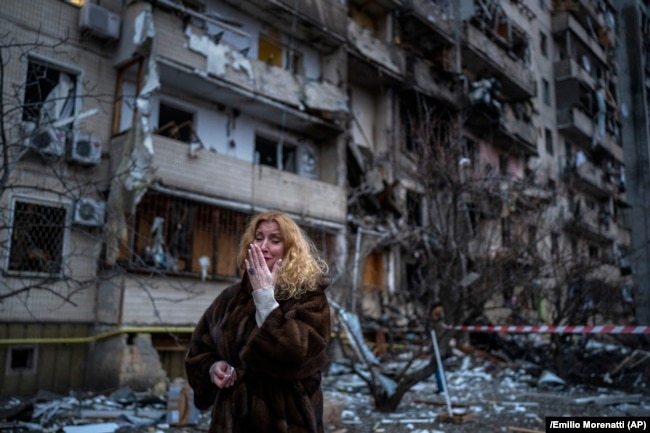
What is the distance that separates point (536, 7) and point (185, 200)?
25556 millimetres

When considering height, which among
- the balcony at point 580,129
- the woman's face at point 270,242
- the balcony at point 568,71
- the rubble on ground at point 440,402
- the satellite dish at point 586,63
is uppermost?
the satellite dish at point 586,63

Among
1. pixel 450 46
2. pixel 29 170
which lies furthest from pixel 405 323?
pixel 450 46

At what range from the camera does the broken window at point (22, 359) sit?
34.5 feet

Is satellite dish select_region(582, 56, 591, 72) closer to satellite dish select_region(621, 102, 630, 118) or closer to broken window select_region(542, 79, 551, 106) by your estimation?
broken window select_region(542, 79, 551, 106)

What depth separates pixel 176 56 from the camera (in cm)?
1313

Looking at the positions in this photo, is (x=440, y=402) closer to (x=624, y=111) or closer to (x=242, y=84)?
(x=624, y=111)

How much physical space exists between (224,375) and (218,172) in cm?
1155

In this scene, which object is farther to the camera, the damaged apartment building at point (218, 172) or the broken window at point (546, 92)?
the broken window at point (546, 92)

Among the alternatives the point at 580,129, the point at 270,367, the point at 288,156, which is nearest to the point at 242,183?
the point at 288,156

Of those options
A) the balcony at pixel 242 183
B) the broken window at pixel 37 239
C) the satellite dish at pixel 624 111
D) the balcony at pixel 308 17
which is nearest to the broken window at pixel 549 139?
the balcony at pixel 308 17

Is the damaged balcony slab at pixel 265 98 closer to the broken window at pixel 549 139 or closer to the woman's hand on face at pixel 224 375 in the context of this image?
the woman's hand on face at pixel 224 375

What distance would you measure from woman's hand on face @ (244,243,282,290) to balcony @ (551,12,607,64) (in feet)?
115

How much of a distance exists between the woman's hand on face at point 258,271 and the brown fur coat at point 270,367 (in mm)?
140

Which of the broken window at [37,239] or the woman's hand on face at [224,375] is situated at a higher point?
the broken window at [37,239]
